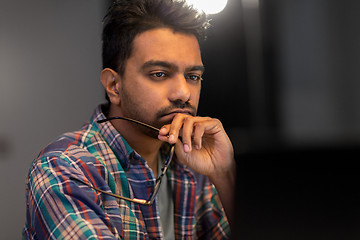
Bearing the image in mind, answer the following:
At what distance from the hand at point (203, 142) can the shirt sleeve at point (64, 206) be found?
0.55 ft

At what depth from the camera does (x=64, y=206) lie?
572 mm

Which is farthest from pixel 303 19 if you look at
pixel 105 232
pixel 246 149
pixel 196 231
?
pixel 196 231

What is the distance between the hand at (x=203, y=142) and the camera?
0.65 meters

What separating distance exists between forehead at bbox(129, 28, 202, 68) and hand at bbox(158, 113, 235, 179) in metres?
0.12

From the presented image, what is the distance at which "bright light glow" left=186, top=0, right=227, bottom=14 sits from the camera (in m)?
0.69

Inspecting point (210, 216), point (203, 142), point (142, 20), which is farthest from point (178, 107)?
point (210, 216)

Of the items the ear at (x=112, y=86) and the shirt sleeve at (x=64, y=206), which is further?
the ear at (x=112, y=86)

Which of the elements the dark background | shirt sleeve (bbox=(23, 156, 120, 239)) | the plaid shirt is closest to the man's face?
the plaid shirt

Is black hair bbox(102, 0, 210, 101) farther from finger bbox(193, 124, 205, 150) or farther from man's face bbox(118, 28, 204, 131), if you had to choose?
finger bbox(193, 124, 205, 150)

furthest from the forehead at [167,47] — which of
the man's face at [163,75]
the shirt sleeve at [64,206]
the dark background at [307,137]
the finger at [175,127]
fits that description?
the dark background at [307,137]

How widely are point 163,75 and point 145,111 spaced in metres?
0.10

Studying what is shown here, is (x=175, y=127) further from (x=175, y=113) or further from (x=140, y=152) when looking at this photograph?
(x=140, y=152)

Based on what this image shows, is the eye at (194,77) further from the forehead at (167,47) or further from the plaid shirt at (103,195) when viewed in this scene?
the plaid shirt at (103,195)

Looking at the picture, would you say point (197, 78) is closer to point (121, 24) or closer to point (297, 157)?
point (121, 24)
